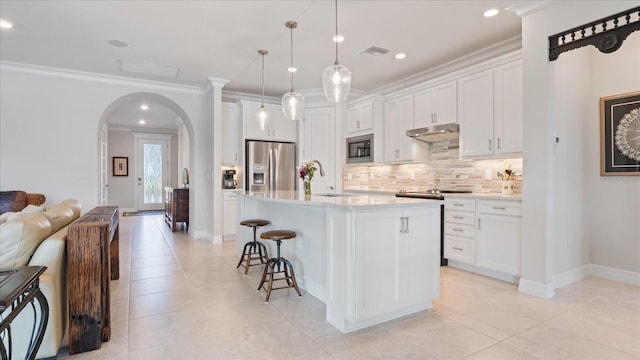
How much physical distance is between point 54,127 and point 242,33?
11.2ft

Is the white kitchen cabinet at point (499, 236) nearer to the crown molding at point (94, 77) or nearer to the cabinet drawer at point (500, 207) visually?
the cabinet drawer at point (500, 207)

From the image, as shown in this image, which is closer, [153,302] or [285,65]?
[153,302]

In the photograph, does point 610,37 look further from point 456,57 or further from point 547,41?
point 456,57

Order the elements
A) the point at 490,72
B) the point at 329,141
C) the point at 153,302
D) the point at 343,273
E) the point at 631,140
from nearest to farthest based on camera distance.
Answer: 1. the point at 343,273
2. the point at 153,302
3. the point at 631,140
4. the point at 490,72
5. the point at 329,141

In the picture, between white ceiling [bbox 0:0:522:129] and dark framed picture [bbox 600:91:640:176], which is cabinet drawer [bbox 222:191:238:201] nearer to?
white ceiling [bbox 0:0:522:129]

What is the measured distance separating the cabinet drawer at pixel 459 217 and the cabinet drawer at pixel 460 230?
0.05 metres

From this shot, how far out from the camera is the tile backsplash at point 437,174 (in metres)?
4.22

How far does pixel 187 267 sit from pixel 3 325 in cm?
294

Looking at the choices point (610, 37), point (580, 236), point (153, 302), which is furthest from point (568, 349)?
point (153, 302)

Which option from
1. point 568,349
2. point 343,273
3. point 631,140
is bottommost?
point 568,349

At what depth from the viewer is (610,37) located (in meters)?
2.64

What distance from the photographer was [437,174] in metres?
5.00

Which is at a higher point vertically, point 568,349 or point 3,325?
point 3,325

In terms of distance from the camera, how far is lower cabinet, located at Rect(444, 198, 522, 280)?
3.38m
